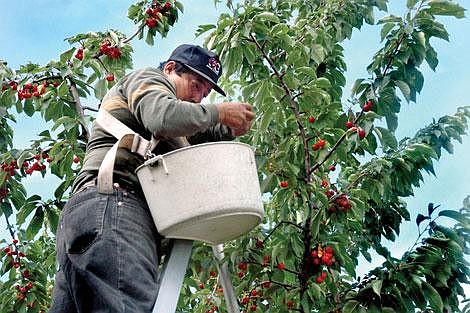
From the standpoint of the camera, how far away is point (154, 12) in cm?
497

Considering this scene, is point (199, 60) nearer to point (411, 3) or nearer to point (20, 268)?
point (411, 3)

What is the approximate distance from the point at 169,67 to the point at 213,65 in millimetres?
144

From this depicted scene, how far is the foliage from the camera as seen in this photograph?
375cm

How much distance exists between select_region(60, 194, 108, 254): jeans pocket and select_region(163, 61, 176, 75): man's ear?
54cm

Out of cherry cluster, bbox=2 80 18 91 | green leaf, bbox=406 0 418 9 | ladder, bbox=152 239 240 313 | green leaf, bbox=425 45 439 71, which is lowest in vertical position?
ladder, bbox=152 239 240 313

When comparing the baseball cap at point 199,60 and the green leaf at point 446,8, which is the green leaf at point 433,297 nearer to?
the green leaf at point 446,8

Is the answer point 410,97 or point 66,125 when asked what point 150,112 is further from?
point 410,97

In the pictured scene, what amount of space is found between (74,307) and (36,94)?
2.56 metres

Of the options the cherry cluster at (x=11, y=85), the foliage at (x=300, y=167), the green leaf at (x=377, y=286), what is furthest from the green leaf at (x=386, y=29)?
the cherry cluster at (x=11, y=85)

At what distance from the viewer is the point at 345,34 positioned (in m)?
5.18

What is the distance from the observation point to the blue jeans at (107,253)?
6.48ft

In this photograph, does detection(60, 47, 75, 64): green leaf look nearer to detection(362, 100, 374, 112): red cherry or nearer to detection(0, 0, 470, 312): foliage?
detection(0, 0, 470, 312): foliage

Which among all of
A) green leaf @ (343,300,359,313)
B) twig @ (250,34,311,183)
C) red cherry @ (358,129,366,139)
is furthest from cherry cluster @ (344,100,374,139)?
green leaf @ (343,300,359,313)

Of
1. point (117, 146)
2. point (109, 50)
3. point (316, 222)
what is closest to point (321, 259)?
point (316, 222)
